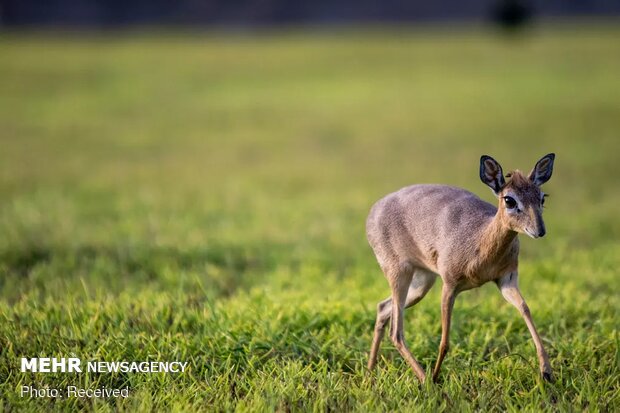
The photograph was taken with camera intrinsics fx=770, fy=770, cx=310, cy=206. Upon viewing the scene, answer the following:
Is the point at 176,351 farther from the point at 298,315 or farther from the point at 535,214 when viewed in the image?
the point at 535,214

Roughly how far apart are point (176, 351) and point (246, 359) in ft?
1.50

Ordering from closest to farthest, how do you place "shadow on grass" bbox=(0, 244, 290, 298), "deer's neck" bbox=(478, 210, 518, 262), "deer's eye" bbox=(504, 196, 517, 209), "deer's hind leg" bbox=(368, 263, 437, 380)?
"deer's eye" bbox=(504, 196, 517, 209) → "deer's neck" bbox=(478, 210, 518, 262) → "deer's hind leg" bbox=(368, 263, 437, 380) → "shadow on grass" bbox=(0, 244, 290, 298)

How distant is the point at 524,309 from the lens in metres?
4.17

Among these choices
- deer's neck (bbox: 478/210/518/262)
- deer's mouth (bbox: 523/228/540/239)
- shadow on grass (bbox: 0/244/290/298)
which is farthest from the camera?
shadow on grass (bbox: 0/244/290/298)

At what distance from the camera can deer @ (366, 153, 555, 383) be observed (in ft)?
13.5

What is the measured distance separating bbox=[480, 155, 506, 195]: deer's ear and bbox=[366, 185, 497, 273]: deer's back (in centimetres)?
32

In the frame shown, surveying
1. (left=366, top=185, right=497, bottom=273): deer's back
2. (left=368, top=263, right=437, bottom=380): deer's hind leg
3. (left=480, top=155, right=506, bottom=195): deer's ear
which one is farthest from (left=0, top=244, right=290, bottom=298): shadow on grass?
(left=480, top=155, right=506, bottom=195): deer's ear

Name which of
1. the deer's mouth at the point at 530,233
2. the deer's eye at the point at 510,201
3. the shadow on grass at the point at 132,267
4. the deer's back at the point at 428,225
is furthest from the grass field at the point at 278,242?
the deer's eye at the point at 510,201

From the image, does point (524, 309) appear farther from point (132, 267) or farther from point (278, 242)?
point (278, 242)

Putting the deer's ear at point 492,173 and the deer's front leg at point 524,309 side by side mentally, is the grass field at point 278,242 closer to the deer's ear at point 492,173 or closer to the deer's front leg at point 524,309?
the deer's front leg at point 524,309

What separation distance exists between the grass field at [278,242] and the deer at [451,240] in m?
0.42

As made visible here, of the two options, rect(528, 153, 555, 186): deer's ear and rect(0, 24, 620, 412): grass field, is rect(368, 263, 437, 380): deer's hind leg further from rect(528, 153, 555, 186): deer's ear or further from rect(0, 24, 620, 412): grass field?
rect(528, 153, 555, 186): deer's ear

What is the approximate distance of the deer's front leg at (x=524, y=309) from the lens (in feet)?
13.7

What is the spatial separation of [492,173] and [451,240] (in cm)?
51
